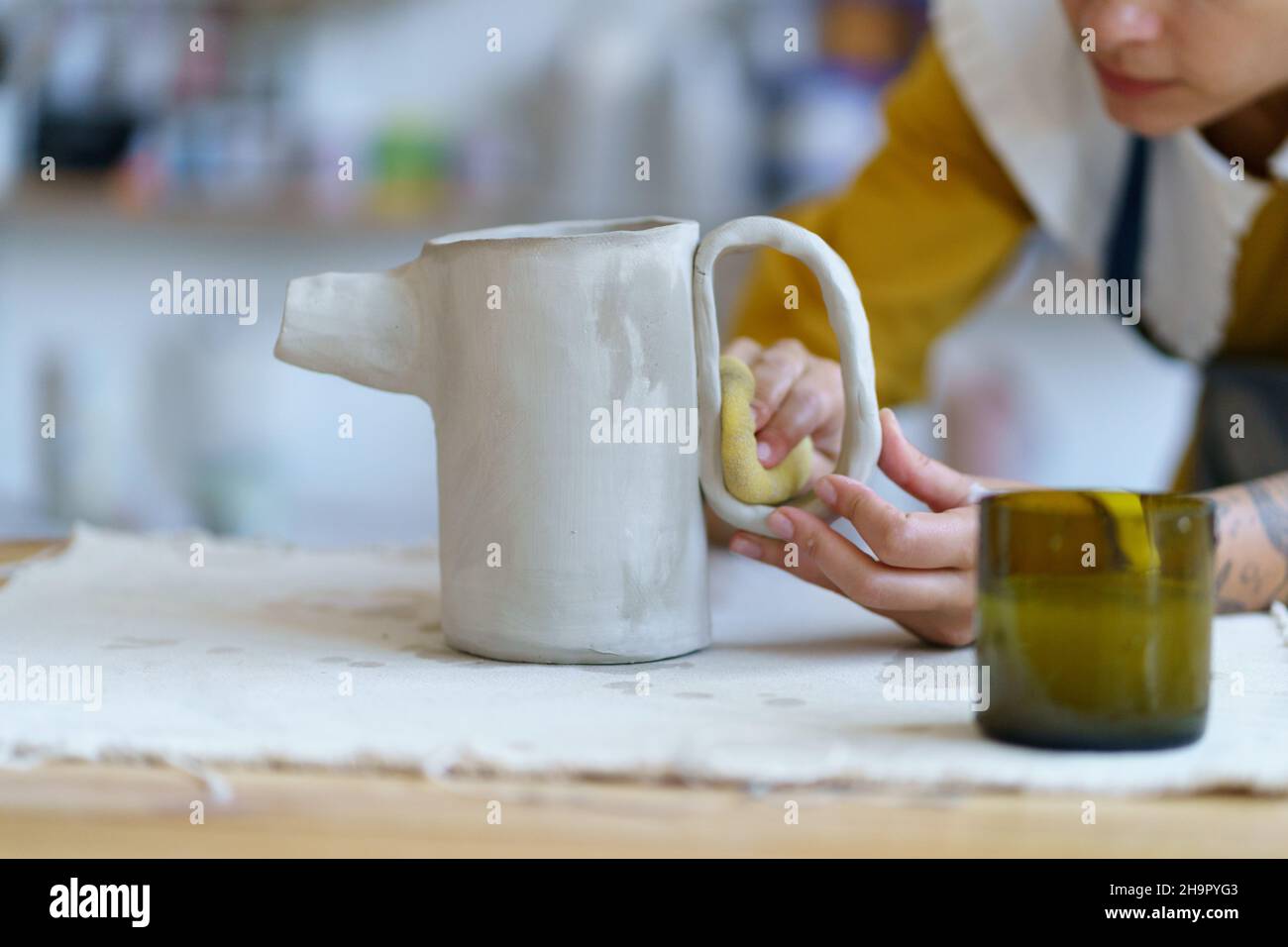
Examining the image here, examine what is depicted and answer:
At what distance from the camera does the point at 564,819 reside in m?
0.41

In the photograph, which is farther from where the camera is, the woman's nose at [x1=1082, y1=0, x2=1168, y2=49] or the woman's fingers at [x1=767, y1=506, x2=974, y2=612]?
the woman's nose at [x1=1082, y1=0, x2=1168, y2=49]

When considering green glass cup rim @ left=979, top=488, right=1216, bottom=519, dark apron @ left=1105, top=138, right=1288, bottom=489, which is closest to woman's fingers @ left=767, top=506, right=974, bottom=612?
green glass cup rim @ left=979, top=488, right=1216, bottom=519

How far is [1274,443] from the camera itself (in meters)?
1.01

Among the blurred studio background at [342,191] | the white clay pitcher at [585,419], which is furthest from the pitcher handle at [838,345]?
the blurred studio background at [342,191]

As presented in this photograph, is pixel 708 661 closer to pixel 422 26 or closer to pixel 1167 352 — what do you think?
pixel 1167 352

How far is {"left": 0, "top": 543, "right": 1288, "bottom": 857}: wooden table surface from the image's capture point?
40 cm

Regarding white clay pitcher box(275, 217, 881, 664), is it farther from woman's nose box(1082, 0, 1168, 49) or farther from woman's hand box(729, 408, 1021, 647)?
woman's nose box(1082, 0, 1168, 49)

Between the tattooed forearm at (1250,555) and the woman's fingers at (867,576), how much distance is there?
0.59ft

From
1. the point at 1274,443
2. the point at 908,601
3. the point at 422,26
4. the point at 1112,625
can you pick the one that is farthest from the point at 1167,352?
the point at 422,26

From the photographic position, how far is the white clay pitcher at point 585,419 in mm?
558

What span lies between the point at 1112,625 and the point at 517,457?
243 millimetres

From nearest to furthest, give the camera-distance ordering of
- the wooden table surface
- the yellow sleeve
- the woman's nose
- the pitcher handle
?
the wooden table surface → the pitcher handle → the woman's nose → the yellow sleeve

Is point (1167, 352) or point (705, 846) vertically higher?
point (1167, 352)

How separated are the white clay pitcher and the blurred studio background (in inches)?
50.5
